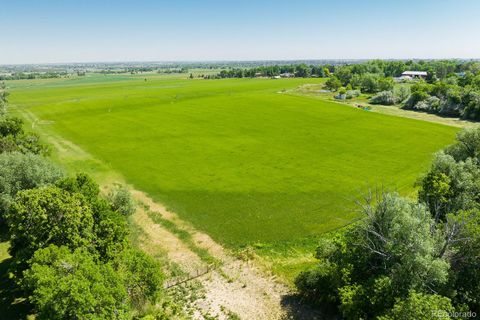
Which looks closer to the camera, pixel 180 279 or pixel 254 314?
pixel 254 314

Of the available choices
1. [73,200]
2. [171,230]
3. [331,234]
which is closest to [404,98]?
[331,234]

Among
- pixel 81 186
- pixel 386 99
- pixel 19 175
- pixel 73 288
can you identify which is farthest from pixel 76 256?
pixel 386 99

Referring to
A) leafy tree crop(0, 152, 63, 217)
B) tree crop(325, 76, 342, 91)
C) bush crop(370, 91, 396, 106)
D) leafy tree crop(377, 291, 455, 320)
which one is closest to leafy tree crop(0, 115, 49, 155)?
leafy tree crop(0, 152, 63, 217)

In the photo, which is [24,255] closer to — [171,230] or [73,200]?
[73,200]

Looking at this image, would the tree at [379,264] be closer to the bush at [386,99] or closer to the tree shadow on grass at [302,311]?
the tree shadow on grass at [302,311]

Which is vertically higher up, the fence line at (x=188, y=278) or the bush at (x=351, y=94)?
the bush at (x=351, y=94)

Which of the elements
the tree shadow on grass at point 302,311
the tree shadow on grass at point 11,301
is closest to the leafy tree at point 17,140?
the tree shadow on grass at point 11,301
